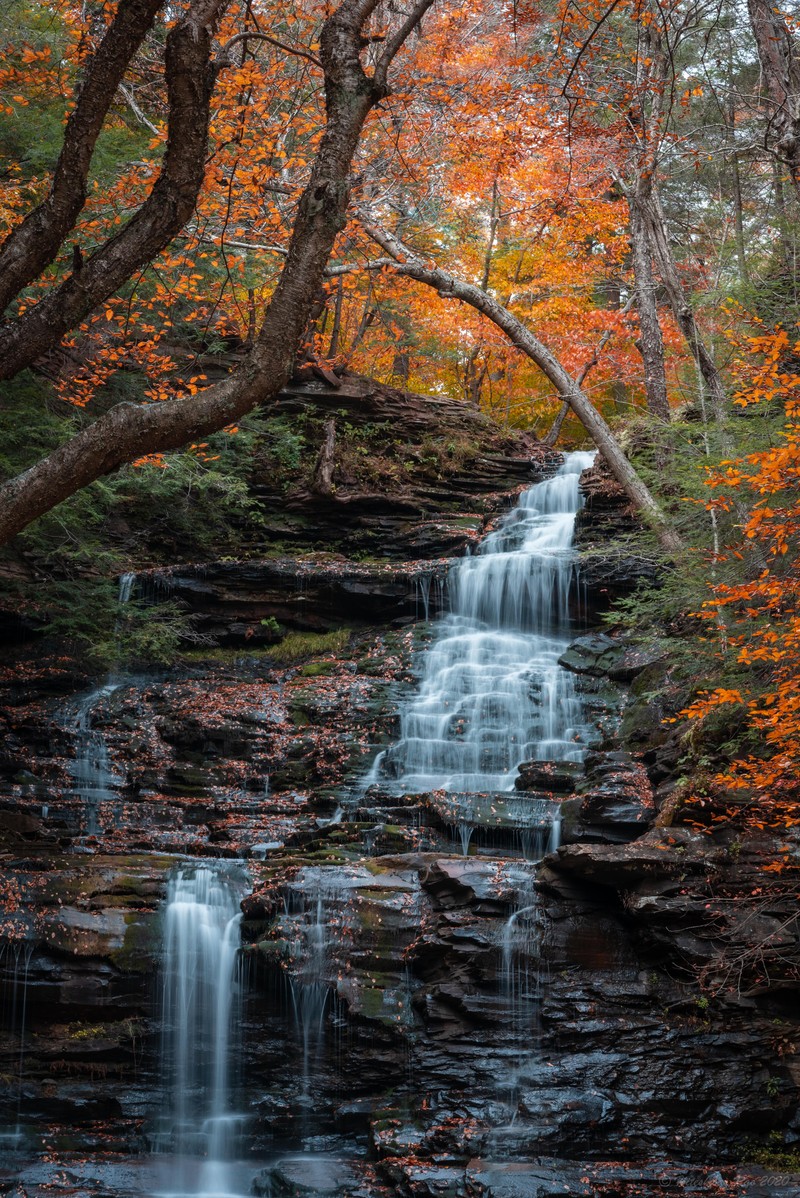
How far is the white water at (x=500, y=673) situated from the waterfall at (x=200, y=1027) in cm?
314

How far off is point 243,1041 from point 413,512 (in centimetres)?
1112

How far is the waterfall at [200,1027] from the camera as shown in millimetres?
6816

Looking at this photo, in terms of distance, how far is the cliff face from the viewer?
20.9 ft

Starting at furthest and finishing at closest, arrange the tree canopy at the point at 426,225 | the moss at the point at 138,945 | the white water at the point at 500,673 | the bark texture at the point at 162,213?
1. the white water at the point at 500,673
2. the moss at the point at 138,945
3. the tree canopy at the point at 426,225
4. the bark texture at the point at 162,213

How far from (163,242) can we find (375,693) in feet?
Answer: 27.7

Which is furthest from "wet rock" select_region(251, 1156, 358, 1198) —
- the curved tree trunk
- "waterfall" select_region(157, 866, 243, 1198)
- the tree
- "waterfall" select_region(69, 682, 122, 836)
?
the curved tree trunk

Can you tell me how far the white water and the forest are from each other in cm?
7

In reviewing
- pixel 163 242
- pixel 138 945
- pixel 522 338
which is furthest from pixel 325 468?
pixel 163 242

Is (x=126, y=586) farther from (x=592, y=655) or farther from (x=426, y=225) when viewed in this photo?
(x=426, y=225)

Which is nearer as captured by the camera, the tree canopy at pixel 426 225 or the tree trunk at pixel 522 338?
the tree canopy at pixel 426 225

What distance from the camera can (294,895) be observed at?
7824mm

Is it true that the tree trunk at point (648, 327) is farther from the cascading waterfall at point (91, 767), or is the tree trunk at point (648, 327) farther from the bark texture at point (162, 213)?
the bark texture at point (162, 213)

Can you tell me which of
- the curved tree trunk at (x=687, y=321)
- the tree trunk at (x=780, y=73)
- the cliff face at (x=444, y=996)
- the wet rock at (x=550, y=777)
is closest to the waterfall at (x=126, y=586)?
the cliff face at (x=444, y=996)

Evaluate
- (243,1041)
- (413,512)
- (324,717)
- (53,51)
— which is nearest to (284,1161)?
(243,1041)
